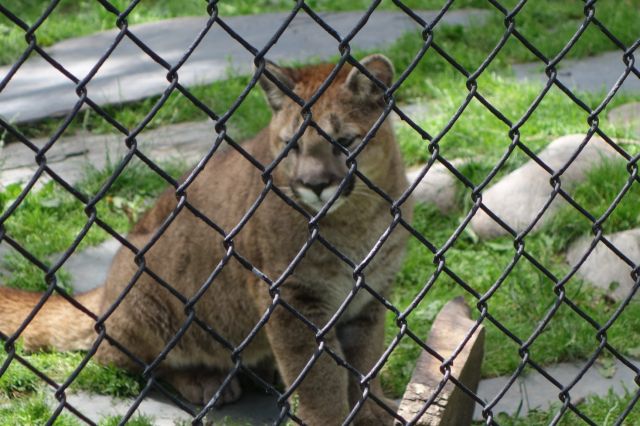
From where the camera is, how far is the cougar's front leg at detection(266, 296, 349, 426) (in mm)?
4219

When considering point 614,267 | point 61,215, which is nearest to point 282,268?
point 614,267

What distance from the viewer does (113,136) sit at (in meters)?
7.05

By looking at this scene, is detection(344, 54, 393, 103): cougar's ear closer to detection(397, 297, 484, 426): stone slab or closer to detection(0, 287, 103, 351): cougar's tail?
detection(397, 297, 484, 426): stone slab

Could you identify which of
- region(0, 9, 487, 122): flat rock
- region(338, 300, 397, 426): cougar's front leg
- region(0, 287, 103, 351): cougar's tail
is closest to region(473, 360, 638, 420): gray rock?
region(338, 300, 397, 426): cougar's front leg

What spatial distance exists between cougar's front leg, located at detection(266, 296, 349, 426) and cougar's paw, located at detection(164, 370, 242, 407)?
45cm

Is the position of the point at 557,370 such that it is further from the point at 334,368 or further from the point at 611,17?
the point at 611,17

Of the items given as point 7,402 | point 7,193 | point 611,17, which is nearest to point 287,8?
point 611,17

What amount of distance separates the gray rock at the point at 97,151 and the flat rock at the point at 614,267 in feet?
8.57

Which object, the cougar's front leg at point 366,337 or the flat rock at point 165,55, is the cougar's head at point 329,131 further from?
the flat rock at point 165,55

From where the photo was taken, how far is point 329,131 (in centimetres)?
429

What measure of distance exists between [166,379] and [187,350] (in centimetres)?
21

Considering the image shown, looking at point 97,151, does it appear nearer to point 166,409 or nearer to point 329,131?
point 166,409

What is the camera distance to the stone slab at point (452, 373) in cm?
348

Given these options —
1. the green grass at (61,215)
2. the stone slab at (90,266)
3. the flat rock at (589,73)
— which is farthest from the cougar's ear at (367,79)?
the flat rock at (589,73)
